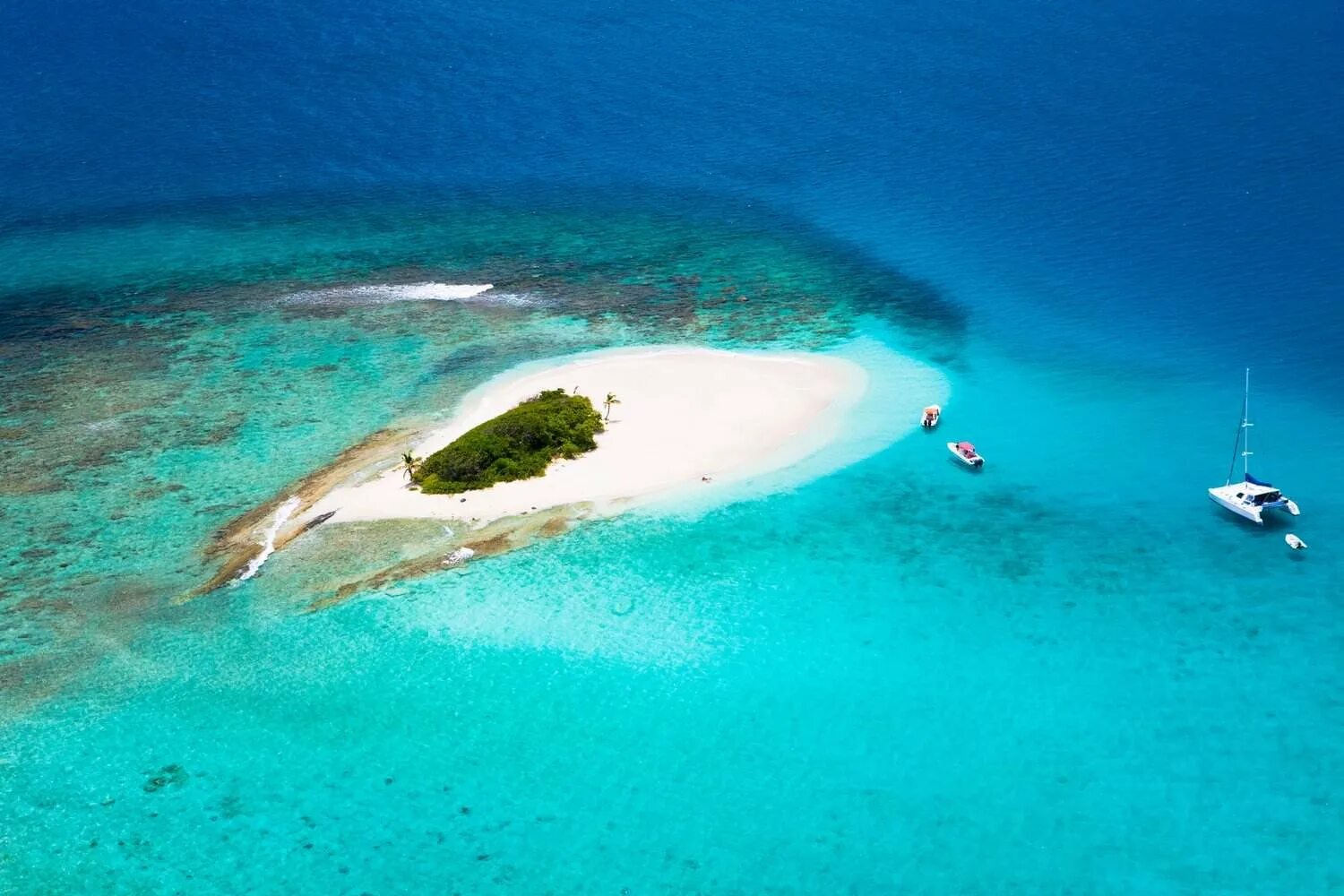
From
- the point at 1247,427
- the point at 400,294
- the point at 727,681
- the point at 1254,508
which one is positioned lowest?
the point at 727,681

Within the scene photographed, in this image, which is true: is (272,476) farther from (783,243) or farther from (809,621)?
(783,243)

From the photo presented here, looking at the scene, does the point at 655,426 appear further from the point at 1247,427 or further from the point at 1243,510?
the point at 1247,427

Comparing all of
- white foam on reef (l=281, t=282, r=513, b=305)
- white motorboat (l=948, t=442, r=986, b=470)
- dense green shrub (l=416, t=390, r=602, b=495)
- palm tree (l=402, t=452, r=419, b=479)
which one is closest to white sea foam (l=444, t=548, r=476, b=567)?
dense green shrub (l=416, t=390, r=602, b=495)

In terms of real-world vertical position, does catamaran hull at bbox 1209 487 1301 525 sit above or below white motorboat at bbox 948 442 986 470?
below

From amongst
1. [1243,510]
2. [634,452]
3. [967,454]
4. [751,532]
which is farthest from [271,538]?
[1243,510]

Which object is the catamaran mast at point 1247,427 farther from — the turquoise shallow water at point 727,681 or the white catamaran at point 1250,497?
the turquoise shallow water at point 727,681

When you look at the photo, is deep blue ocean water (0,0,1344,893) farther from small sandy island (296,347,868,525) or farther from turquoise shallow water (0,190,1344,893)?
small sandy island (296,347,868,525)
